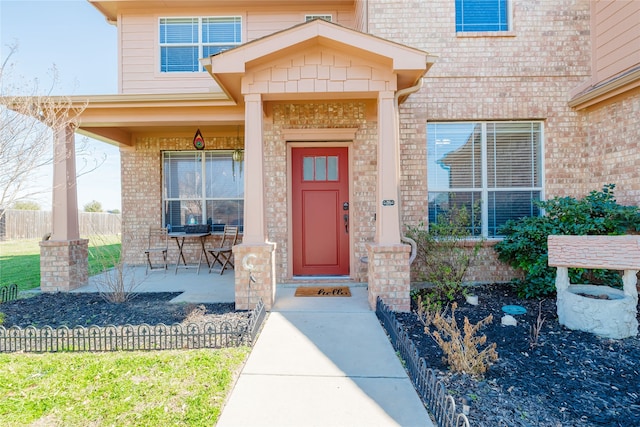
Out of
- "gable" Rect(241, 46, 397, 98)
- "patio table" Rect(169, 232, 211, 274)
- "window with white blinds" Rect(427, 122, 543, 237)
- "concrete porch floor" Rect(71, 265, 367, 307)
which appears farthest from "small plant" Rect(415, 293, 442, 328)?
"patio table" Rect(169, 232, 211, 274)

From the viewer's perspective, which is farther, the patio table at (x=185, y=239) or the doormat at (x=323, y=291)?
the patio table at (x=185, y=239)

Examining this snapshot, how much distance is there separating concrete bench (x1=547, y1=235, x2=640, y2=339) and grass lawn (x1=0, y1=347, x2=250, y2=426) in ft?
12.2

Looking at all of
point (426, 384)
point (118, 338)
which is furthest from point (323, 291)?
point (426, 384)

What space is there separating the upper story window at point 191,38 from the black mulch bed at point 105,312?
5.13m

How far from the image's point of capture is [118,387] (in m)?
2.76

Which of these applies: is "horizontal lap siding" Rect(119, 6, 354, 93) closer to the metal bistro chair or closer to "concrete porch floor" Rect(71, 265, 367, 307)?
the metal bistro chair

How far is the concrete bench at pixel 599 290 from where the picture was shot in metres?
3.69

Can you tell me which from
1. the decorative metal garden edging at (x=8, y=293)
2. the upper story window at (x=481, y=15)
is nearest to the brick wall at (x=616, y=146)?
the upper story window at (x=481, y=15)

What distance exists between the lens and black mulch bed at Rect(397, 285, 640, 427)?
2383mm

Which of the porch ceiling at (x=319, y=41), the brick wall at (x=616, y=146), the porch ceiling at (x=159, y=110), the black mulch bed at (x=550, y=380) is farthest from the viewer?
the porch ceiling at (x=159, y=110)

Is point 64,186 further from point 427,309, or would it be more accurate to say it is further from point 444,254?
point 444,254

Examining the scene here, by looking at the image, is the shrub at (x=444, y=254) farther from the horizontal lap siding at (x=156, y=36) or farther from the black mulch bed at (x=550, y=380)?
the horizontal lap siding at (x=156, y=36)

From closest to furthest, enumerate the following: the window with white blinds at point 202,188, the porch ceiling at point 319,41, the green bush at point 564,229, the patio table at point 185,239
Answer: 1. the porch ceiling at point 319,41
2. the green bush at point 564,229
3. the patio table at point 185,239
4. the window with white blinds at point 202,188

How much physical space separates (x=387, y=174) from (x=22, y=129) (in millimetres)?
4865
